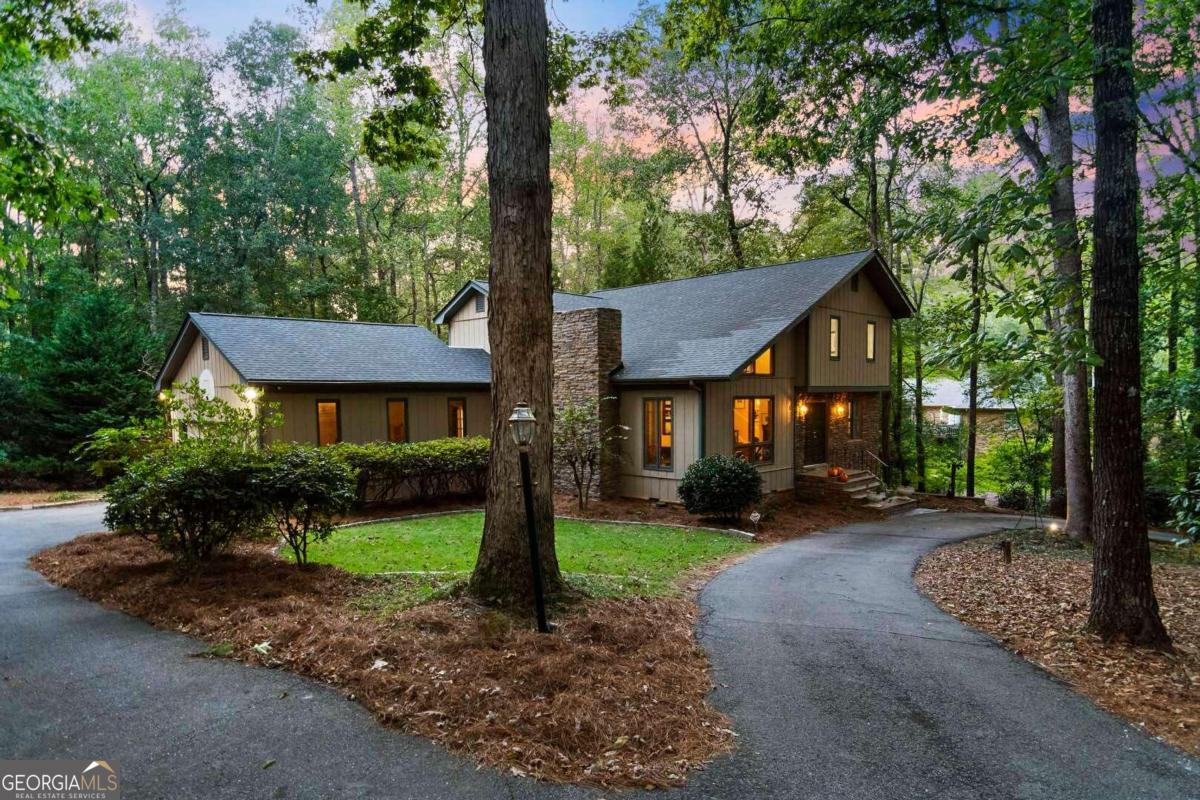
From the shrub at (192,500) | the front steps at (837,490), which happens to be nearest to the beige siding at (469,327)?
the front steps at (837,490)

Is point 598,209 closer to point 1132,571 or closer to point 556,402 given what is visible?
point 556,402

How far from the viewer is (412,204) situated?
104 ft

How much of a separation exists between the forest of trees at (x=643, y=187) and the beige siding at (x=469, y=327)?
17.6 feet

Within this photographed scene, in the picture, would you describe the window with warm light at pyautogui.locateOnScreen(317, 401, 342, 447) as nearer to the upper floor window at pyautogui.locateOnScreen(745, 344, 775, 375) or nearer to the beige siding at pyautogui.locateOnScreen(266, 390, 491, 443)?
the beige siding at pyautogui.locateOnScreen(266, 390, 491, 443)

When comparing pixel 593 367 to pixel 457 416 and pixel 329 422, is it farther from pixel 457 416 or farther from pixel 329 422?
pixel 329 422

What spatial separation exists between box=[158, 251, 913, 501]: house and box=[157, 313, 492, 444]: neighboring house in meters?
0.04

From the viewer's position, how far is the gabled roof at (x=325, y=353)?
14.1m

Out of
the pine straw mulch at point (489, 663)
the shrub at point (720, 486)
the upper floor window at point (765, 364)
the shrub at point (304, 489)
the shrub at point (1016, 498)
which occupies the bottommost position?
the shrub at point (1016, 498)

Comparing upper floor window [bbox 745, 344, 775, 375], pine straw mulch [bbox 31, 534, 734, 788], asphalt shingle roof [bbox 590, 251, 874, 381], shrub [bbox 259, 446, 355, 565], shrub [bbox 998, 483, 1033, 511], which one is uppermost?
asphalt shingle roof [bbox 590, 251, 874, 381]

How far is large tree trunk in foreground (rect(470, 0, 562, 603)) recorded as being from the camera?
5488mm

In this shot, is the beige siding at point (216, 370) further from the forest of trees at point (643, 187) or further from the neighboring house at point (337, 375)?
the forest of trees at point (643, 187)

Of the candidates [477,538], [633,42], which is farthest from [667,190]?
[477,538]

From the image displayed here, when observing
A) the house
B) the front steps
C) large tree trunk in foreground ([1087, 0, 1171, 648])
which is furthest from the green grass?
the front steps

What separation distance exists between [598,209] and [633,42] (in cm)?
2472
